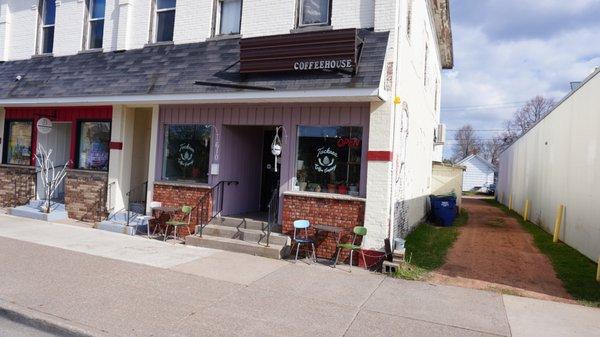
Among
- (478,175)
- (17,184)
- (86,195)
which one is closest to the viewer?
(86,195)

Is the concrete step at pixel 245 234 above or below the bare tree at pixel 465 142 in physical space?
below

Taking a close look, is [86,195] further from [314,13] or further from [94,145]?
[314,13]

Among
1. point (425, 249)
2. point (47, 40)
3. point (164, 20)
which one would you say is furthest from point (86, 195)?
point (425, 249)

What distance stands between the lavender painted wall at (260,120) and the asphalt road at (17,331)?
5297 mm

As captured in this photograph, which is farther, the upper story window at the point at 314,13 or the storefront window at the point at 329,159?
the upper story window at the point at 314,13

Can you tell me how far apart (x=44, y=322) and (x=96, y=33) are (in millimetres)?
10220

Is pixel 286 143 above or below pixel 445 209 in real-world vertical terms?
above

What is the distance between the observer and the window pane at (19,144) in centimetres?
1369

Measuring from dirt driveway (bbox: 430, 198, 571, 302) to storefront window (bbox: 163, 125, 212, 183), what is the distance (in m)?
5.79

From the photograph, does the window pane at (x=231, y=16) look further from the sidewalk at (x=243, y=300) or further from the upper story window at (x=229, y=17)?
the sidewalk at (x=243, y=300)

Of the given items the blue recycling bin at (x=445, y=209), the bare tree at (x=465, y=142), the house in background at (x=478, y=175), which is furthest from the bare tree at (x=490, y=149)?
the blue recycling bin at (x=445, y=209)

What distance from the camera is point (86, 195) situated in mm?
12062

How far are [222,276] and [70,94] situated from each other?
7.13 m

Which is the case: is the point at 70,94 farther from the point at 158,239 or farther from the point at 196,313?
the point at 196,313
